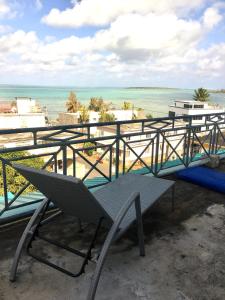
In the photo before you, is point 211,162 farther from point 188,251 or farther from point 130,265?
point 130,265

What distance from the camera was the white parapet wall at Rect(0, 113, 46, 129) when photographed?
36469 millimetres

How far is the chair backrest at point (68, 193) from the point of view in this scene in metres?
1.64

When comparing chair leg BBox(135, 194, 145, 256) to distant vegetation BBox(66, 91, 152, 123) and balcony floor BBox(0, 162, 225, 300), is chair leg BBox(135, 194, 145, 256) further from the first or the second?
distant vegetation BBox(66, 91, 152, 123)

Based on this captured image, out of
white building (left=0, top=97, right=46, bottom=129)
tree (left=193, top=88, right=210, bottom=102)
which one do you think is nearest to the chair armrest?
white building (left=0, top=97, right=46, bottom=129)

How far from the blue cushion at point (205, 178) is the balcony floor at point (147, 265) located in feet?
2.58

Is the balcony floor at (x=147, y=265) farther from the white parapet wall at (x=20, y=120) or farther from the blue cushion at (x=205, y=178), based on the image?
the white parapet wall at (x=20, y=120)

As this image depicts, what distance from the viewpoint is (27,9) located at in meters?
11.3

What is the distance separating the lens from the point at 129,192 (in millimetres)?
2781

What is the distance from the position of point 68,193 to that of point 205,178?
2.93 meters

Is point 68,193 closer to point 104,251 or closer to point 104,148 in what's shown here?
point 104,251

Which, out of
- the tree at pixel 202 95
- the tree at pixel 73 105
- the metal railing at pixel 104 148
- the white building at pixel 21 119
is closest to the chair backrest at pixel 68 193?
the metal railing at pixel 104 148

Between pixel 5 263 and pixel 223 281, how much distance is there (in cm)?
187

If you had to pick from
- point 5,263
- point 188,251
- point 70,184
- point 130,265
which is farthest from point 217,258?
point 5,263

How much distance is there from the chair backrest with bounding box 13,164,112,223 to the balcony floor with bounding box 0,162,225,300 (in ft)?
1.71
